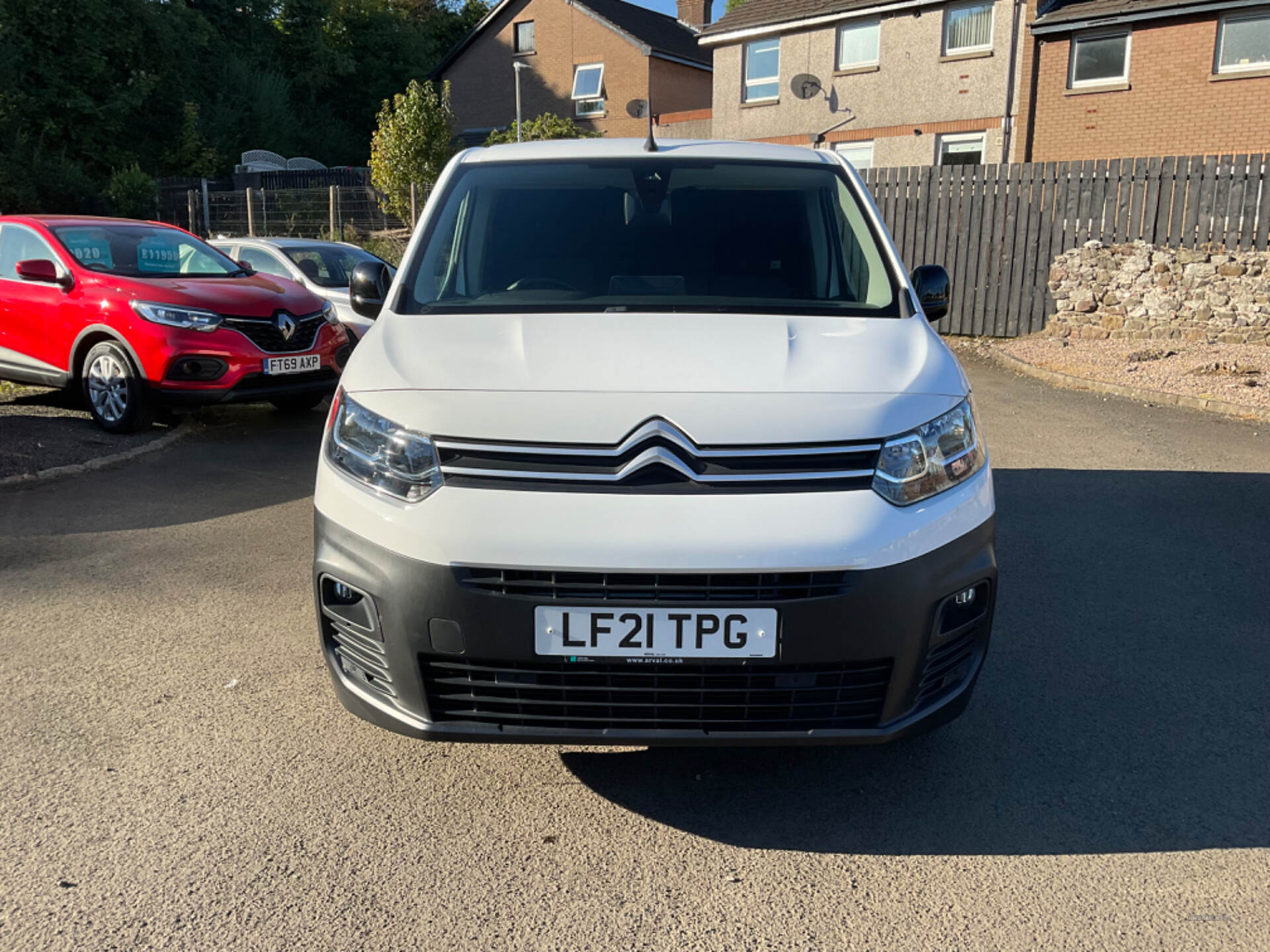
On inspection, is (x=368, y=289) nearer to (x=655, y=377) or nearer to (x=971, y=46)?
(x=655, y=377)

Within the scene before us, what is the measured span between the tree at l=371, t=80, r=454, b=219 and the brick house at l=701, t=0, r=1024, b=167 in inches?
342

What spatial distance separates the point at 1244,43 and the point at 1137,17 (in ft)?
6.57

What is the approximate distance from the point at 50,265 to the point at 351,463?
7099 mm

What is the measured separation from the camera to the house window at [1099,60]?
2228 cm

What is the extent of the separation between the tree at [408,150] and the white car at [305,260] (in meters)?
12.2

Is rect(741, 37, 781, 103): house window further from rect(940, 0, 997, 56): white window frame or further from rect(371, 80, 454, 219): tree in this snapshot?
rect(371, 80, 454, 219): tree

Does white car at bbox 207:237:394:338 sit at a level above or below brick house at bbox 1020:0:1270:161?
below

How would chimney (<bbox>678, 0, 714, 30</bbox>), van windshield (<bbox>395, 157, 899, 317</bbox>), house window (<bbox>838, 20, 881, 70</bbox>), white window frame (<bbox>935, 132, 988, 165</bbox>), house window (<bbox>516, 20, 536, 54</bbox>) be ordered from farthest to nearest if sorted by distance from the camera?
chimney (<bbox>678, 0, 714, 30</bbox>), house window (<bbox>516, 20, 536, 54</bbox>), house window (<bbox>838, 20, 881, 70</bbox>), white window frame (<bbox>935, 132, 988, 165</bbox>), van windshield (<bbox>395, 157, 899, 317</bbox>)

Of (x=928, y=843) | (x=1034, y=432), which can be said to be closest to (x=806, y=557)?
(x=928, y=843)

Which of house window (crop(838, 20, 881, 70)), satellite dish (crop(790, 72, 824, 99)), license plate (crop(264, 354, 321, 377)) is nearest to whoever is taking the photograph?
license plate (crop(264, 354, 321, 377))

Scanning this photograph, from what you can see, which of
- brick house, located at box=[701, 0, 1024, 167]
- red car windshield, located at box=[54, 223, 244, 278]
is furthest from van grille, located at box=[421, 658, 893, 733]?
brick house, located at box=[701, 0, 1024, 167]

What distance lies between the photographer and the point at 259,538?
19.1 feet

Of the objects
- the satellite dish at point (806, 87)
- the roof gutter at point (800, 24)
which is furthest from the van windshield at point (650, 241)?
the satellite dish at point (806, 87)

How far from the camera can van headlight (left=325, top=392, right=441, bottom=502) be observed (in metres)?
2.80
